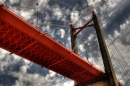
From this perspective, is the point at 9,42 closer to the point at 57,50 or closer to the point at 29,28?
the point at 29,28

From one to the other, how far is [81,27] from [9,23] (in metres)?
18.8

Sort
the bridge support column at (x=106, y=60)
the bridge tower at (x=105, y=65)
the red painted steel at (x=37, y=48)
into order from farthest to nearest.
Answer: the bridge tower at (x=105, y=65), the bridge support column at (x=106, y=60), the red painted steel at (x=37, y=48)

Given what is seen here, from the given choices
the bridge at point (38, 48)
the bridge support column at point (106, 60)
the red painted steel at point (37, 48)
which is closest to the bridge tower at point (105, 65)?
the bridge support column at point (106, 60)

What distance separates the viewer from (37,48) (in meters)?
16.1

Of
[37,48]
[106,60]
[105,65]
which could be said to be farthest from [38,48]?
[106,60]

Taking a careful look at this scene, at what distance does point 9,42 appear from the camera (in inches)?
587

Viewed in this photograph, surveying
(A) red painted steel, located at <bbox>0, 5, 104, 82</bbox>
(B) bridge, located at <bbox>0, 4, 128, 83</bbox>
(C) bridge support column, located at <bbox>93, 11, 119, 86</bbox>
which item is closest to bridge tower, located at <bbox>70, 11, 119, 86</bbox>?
(C) bridge support column, located at <bbox>93, 11, 119, 86</bbox>

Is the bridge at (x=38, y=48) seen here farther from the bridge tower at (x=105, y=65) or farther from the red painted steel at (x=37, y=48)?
the bridge tower at (x=105, y=65)

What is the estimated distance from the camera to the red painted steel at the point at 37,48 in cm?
1295

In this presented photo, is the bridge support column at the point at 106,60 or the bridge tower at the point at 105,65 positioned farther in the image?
the bridge tower at the point at 105,65

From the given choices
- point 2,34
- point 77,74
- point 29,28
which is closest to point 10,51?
point 2,34

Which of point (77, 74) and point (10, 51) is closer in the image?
point (10, 51)

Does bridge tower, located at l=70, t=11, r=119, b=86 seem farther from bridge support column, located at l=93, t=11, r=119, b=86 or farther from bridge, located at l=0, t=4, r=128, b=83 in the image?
bridge, located at l=0, t=4, r=128, b=83

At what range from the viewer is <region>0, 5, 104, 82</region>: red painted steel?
42.5ft
